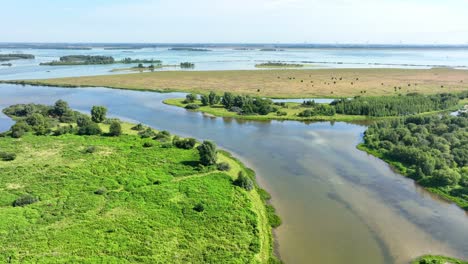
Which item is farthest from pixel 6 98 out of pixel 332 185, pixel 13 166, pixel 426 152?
pixel 426 152

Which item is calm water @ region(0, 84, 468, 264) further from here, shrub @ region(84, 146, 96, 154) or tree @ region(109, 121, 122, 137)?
shrub @ region(84, 146, 96, 154)

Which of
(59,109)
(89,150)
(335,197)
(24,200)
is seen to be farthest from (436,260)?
(59,109)

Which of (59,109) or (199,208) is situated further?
(59,109)

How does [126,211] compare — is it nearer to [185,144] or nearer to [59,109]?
[185,144]

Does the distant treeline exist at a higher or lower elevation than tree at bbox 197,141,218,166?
higher

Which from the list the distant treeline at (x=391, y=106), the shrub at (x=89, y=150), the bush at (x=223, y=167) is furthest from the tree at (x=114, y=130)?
the distant treeline at (x=391, y=106)

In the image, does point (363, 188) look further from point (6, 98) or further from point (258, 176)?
point (6, 98)

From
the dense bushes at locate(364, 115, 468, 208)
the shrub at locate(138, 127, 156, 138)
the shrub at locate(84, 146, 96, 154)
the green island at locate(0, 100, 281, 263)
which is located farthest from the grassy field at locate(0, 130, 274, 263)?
the dense bushes at locate(364, 115, 468, 208)
